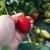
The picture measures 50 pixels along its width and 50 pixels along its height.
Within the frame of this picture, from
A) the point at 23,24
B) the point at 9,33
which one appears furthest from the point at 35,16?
the point at 9,33

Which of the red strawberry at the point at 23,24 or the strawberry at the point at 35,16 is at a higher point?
the red strawberry at the point at 23,24

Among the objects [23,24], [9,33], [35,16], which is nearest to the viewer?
[9,33]

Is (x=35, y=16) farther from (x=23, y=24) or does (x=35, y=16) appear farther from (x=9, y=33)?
(x=9, y=33)

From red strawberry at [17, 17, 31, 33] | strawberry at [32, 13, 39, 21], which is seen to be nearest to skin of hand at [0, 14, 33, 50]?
red strawberry at [17, 17, 31, 33]

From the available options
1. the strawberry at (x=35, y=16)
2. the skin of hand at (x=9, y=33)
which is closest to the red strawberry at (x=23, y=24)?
the skin of hand at (x=9, y=33)

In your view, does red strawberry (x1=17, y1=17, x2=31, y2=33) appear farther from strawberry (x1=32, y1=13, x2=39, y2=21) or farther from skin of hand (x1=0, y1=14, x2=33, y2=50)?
strawberry (x1=32, y1=13, x2=39, y2=21)

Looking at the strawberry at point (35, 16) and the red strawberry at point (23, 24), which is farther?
the strawberry at point (35, 16)

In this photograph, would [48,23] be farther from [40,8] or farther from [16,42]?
[16,42]

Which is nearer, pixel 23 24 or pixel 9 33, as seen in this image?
pixel 9 33

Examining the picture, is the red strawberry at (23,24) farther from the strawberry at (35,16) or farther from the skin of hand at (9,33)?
the strawberry at (35,16)
